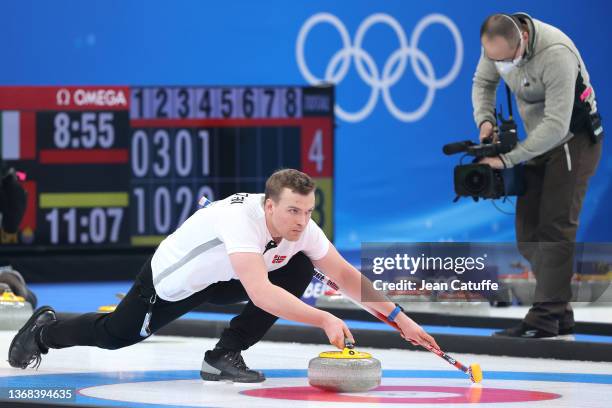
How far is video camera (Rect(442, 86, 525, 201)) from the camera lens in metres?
6.42

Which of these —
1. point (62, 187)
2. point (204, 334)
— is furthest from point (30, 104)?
point (204, 334)

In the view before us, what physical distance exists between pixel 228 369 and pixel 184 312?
0.28 metres

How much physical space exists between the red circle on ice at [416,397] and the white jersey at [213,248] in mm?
457

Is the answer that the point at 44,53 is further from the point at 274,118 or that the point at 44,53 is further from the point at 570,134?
the point at 570,134

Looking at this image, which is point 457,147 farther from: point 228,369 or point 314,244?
point 228,369

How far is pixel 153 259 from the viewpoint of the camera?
5.06m

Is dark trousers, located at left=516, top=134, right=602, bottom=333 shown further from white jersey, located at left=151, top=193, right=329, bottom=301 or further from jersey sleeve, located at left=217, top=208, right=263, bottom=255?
jersey sleeve, located at left=217, top=208, right=263, bottom=255

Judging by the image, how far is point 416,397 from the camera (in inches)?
187

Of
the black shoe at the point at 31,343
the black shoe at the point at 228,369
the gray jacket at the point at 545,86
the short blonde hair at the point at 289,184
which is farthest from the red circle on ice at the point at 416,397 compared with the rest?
the gray jacket at the point at 545,86

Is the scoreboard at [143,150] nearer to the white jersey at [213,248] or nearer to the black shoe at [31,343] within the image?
the black shoe at [31,343]

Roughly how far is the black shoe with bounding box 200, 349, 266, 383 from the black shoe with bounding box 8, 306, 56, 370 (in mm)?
725

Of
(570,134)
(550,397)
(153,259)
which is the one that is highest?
(570,134)

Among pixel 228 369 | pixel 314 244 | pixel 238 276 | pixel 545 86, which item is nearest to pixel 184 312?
pixel 228 369

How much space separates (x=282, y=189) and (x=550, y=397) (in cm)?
121
